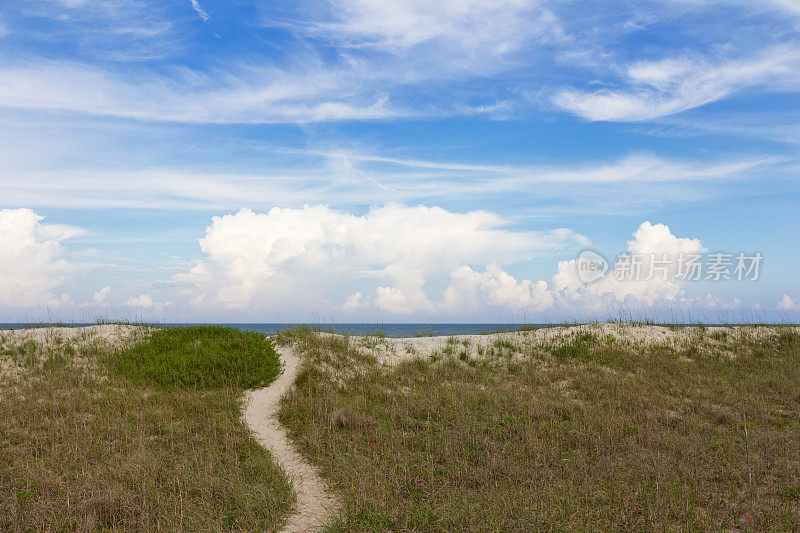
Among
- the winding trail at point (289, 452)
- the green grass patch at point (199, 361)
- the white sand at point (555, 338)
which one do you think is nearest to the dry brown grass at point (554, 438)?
the winding trail at point (289, 452)

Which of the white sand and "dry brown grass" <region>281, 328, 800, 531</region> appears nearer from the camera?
"dry brown grass" <region>281, 328, 800, 531</region>

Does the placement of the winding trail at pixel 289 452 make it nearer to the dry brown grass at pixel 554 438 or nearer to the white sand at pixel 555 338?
the dry brown grass at pixel 554 438

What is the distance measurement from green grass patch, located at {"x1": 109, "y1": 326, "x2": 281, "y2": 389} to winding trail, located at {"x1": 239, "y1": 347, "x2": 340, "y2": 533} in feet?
1.87

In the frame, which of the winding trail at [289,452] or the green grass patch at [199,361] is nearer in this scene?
the winding trail at [289,452]

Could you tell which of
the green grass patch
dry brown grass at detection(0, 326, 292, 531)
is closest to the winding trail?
dry brown grass at detection(0, 326, 292, 531)

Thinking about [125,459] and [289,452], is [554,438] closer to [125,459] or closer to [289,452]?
[289,452]

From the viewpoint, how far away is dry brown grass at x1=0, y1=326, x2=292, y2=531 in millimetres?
8023

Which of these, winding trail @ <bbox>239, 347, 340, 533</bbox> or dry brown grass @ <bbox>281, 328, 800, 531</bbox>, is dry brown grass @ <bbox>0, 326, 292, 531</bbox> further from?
dry brown grass @ <bbox>281, 328, 800, 531</bbox>

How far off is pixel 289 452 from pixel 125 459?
3.24 metres

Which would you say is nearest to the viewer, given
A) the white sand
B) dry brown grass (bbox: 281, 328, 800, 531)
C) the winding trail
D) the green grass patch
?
dry brown grass (bbox: 281, 328, 800, 531)

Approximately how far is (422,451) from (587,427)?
4.19 metres

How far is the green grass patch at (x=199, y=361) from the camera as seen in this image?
15.0m

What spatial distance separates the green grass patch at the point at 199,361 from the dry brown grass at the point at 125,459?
59cm

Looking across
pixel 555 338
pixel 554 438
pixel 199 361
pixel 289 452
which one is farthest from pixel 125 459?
pixel 555 338
